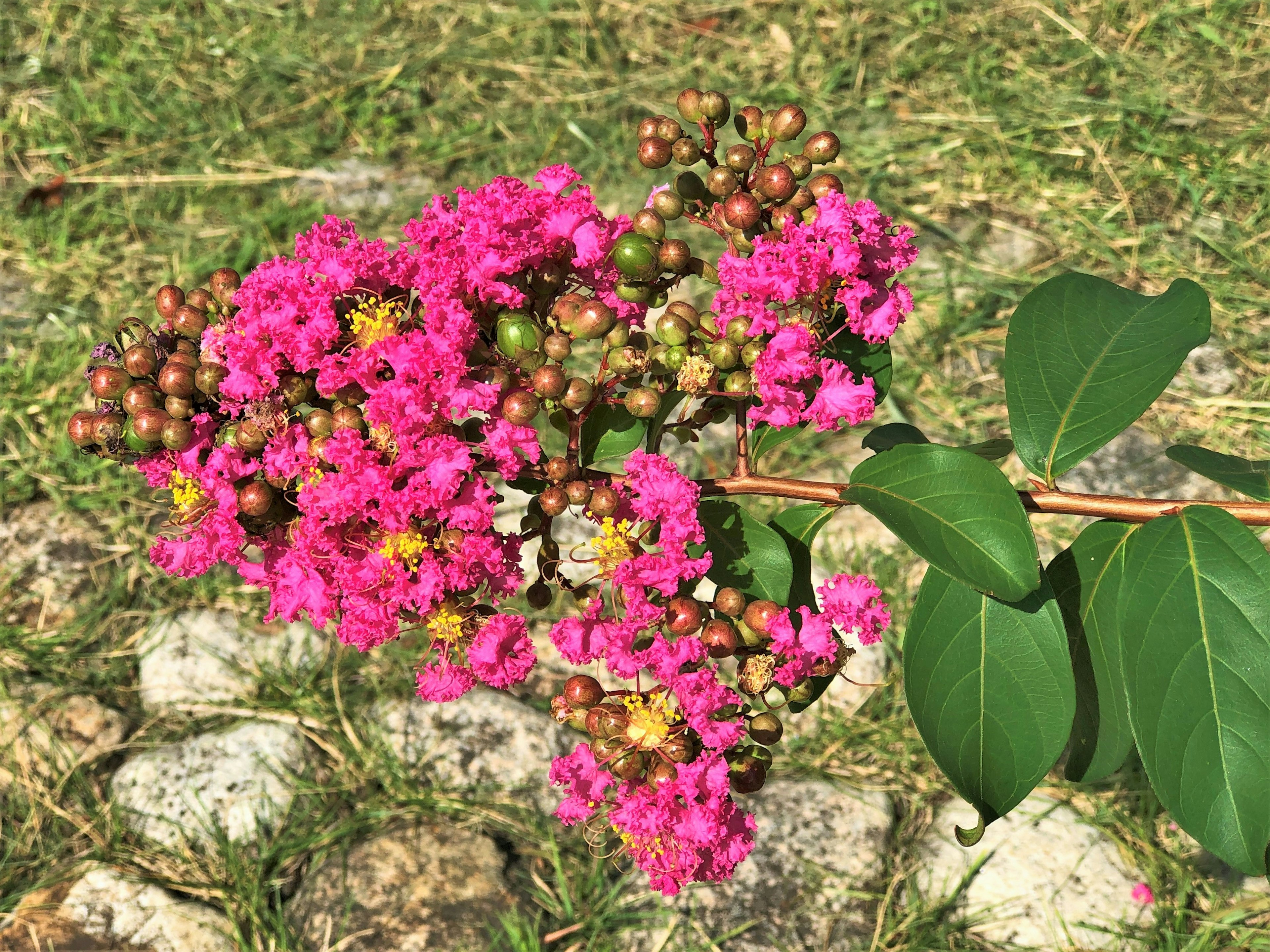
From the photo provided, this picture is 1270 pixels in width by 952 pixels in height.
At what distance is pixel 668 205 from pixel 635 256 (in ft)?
0.49

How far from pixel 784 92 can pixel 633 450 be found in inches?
108

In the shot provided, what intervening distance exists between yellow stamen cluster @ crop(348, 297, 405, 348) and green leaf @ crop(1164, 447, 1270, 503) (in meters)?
1.02

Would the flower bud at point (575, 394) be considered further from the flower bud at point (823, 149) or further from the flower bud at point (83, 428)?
the flower bud at point (83, 428)

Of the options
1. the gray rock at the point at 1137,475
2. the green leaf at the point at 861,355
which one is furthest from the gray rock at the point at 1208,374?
the green leaf at the point at 861,355

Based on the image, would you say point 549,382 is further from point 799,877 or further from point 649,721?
point 799,877

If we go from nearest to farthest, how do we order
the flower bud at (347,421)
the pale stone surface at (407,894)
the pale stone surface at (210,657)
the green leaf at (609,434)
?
1. the flower bud at (347,421)
2. the green leaf at (609,434)
3. the pale stone surface at (407,894)
4. the pale stone surface at (210,657)

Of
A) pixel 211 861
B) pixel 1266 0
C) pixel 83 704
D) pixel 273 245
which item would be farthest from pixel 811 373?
pixel 1266 0

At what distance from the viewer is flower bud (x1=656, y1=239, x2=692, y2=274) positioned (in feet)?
4.40

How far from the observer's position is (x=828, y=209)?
1365 millimetres

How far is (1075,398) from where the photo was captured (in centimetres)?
150

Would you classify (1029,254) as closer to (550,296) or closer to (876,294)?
(876,294)

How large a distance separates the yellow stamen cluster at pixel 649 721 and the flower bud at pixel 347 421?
1.41 ft

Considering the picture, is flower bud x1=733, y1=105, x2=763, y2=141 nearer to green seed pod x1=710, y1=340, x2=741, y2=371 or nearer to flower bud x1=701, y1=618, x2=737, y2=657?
green seed pod x1=710, y1=340, x2=741, y2=371

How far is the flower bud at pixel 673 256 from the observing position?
4.40 ft
